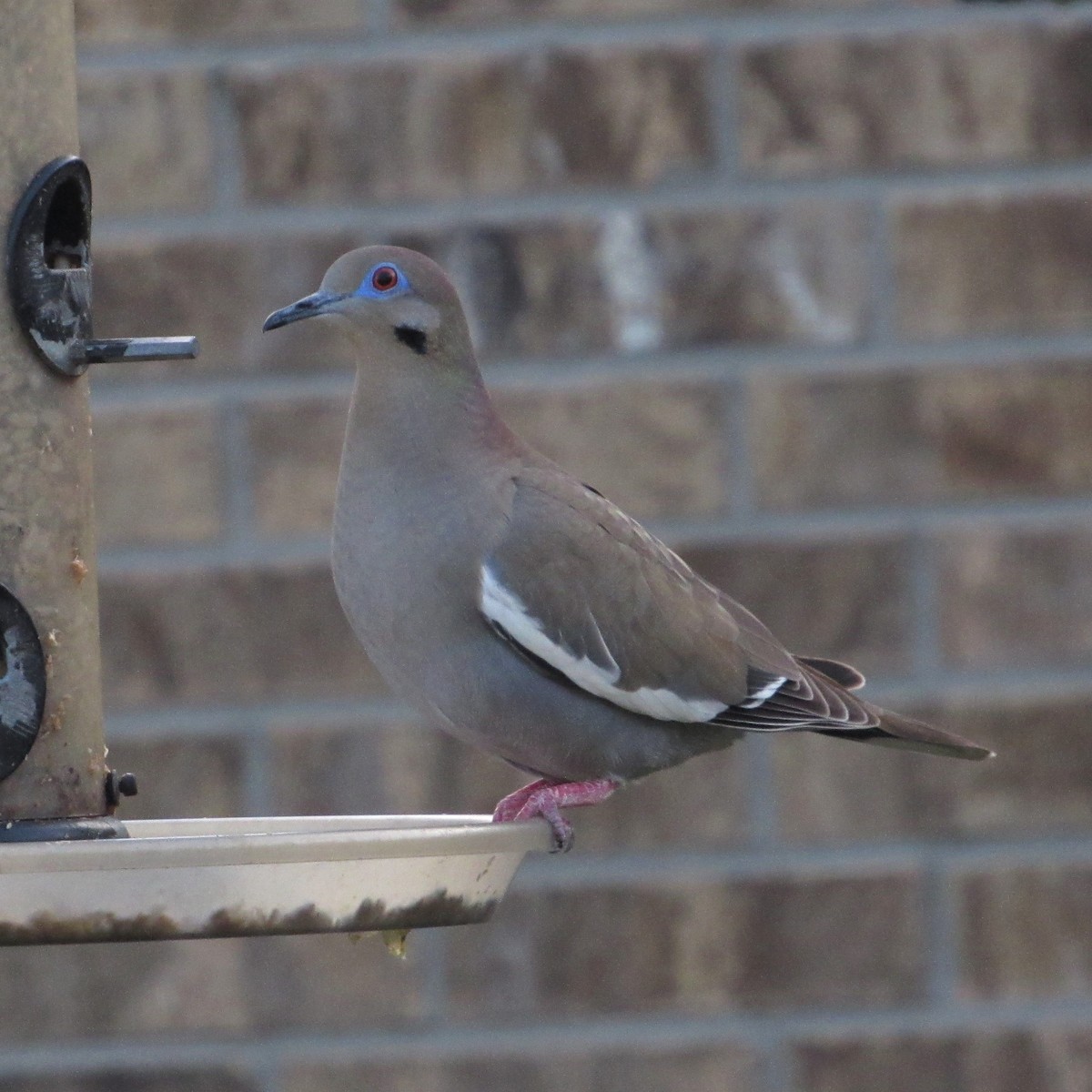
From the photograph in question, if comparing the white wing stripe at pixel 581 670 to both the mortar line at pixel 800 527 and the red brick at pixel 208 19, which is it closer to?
the mortar line at pixel 800 527

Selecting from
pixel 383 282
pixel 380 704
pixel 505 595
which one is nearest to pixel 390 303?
pixel 383 282

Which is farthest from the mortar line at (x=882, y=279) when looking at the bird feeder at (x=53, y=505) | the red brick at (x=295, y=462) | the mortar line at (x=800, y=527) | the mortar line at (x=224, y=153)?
the bird feeder at (x=53, y=505)

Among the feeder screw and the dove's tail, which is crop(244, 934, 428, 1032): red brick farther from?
the feeder screw

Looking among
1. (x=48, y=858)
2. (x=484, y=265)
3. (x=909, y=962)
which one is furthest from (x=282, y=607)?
(x=48, y=858)

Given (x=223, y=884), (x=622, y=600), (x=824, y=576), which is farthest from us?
(x=824, y=576)

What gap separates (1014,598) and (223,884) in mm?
1362

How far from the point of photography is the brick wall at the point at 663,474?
2.46 meters

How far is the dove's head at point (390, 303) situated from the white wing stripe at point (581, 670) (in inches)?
9.0

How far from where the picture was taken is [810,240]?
2.48 meters

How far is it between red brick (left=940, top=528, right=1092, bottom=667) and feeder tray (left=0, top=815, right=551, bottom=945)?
1168mm

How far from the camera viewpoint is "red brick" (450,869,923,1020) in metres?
2.48

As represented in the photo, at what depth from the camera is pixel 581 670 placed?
2.03 m

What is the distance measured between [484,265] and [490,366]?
11 cm

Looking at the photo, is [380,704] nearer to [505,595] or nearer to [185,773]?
[185,773]
